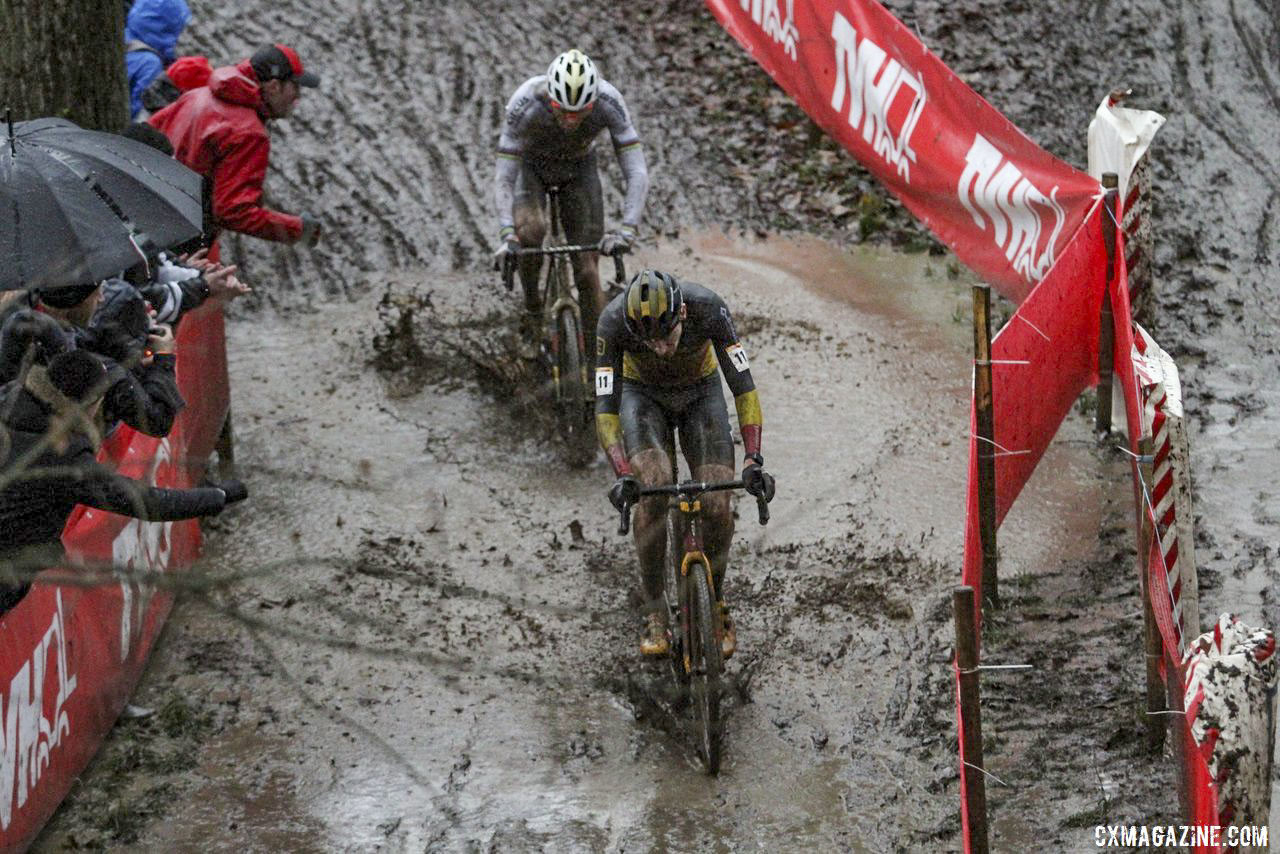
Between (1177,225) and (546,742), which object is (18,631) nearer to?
(546,742)

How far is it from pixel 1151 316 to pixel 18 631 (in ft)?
22.9

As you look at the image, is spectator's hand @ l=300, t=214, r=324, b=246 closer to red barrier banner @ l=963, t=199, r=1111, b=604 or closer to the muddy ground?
the muddy ground

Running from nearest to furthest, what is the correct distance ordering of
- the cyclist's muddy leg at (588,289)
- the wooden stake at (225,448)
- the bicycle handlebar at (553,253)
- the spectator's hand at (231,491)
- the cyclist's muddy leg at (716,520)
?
1. the spectator's hand at (231,491)
2. the cyclist's muddy leg at (716,520)
3. the bicycle handlebar at (553,253)
4. the wooden stake at (225,448)
5. the cyclist's muddy leg at (588,289)

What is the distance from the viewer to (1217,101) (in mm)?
13625

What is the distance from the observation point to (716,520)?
695 cm

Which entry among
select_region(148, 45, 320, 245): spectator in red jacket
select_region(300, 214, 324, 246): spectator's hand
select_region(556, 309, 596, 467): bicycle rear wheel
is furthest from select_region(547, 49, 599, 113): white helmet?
select_region(300, 214, 324, 246): spectator's hand

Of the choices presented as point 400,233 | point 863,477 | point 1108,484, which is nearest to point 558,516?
point 863,477

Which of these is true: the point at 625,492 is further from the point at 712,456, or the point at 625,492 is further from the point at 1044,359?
the point at 1044,359

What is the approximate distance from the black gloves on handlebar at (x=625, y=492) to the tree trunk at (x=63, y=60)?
15.4 ft

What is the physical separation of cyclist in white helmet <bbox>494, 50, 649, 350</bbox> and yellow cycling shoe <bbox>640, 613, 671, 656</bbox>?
2.88 m

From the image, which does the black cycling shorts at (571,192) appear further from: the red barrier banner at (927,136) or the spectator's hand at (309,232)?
the red barrier banner at (927,136)

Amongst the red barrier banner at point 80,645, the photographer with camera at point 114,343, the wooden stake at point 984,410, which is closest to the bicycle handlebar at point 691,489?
the wooden stake at point 984,410

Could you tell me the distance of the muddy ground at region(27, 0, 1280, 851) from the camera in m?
6.33

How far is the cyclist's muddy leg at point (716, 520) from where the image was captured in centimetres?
693
